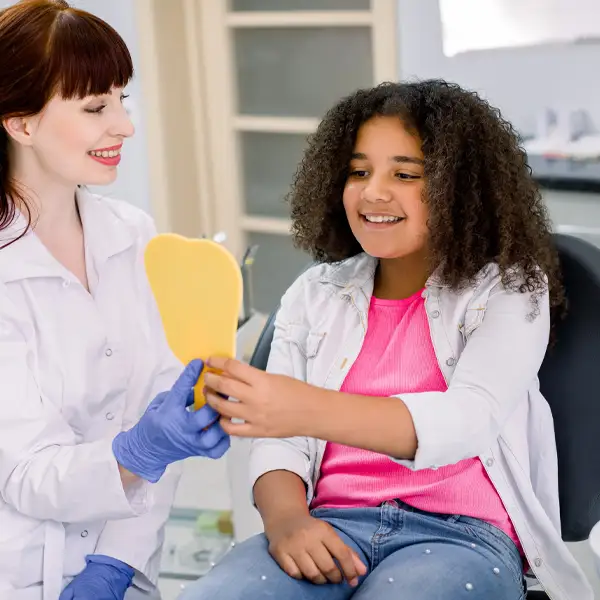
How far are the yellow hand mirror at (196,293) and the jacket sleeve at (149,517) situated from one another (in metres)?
0.33

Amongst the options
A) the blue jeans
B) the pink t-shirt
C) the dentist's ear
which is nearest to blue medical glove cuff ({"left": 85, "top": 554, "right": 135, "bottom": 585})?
the blue jeans

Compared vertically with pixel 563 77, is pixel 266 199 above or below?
below

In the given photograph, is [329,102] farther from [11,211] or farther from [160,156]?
[11,211]

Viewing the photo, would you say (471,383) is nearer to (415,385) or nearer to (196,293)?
(415,385)

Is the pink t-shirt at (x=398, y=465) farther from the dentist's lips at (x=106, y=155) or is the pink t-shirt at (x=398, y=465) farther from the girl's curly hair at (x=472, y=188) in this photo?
the dentist's lips at (x=106, y=155)

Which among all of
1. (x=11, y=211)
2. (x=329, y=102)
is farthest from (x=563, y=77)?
(x=11, y=211)

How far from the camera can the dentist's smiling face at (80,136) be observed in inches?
56.7

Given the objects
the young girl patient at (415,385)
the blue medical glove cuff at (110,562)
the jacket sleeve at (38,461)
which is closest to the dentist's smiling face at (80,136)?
the jacket sleeve at (38,461)

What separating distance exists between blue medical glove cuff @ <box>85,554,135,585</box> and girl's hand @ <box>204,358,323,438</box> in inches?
16.2

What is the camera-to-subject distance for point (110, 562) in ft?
5.03

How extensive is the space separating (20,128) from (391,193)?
1.89 feet

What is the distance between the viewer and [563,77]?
9.59 ft

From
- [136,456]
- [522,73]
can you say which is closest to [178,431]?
[136,456]

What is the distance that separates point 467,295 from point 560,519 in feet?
1.27
